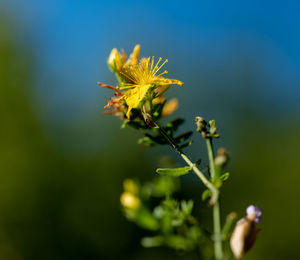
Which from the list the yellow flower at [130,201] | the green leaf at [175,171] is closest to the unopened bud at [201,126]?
the green leaf at [175,171]

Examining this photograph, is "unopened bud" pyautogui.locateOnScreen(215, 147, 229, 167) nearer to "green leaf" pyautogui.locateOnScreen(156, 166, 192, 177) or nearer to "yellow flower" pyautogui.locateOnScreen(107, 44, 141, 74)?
"green leaf" pyautogui.locateOnScreen(156, 166, 192, 177)

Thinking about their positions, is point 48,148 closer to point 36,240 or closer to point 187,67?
point 36,240

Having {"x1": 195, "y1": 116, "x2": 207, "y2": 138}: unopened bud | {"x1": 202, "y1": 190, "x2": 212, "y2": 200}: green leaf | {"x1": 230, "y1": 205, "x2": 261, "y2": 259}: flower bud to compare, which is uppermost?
{"x1": 195, "y1": 116, "x2": 207, "y2": 138}: unopened bud

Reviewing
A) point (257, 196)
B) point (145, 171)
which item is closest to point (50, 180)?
point (145, 171)

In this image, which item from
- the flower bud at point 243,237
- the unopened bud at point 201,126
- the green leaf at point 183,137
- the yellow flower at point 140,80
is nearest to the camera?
the flower bud at point 243,237

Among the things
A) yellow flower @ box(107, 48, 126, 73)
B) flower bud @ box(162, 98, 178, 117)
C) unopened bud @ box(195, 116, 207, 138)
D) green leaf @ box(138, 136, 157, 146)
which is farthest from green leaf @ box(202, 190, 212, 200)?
yellow flower @ box(107, 48, 126, 73)

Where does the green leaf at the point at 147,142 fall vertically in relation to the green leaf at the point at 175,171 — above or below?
above

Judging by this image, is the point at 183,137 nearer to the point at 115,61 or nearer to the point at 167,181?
the point at 167,181

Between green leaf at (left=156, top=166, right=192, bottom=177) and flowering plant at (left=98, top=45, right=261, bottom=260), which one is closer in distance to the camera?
flowering plant at (left=98, top=45, right=261, bottom=260)

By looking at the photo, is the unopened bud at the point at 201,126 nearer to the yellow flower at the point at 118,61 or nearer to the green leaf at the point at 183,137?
the green leaf at the point at 183,137
